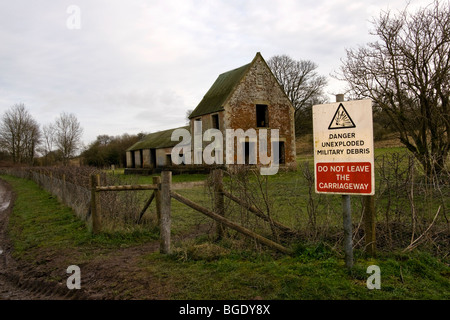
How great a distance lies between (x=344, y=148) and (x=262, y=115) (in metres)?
24.7

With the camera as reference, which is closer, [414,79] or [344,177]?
[344,177]

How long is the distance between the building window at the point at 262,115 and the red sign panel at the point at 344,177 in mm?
22232

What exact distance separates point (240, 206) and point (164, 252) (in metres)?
1.63

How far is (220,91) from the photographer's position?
1076 inches

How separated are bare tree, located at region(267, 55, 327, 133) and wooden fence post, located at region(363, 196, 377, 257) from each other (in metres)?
39.4

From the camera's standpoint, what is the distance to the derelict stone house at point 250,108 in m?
25.1

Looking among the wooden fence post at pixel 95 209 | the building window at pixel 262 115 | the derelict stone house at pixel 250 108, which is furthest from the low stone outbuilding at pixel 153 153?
the wooden fence post at pixel 95 209

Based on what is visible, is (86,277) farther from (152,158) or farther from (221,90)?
(152,158)

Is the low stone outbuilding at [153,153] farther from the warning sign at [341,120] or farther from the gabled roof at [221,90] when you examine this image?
the warning sign at [341,120]

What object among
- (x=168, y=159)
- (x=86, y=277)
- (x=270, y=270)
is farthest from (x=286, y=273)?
(x=168, y=159)

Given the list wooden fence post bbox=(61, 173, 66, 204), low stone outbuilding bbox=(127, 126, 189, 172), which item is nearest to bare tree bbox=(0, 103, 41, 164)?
low stone outbuilding bbox=(127, 126, 189, 172)

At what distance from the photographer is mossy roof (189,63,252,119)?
25.5 metres

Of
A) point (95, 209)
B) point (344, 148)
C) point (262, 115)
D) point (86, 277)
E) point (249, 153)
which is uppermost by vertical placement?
point (262, 115)

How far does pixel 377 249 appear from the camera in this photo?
18.6 ft
